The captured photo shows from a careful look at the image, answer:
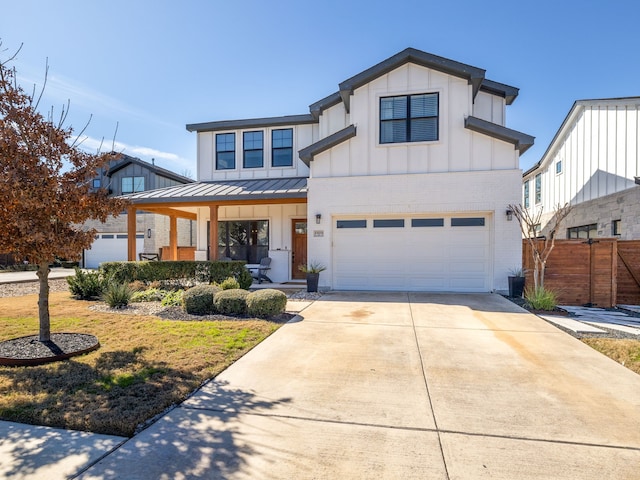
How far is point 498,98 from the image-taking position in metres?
11.9

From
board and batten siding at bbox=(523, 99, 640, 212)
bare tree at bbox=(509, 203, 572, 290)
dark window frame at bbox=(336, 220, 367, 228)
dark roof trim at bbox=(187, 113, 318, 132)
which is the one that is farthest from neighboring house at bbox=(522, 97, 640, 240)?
dark roof trim at bbox=(187, 113, 318, 132)

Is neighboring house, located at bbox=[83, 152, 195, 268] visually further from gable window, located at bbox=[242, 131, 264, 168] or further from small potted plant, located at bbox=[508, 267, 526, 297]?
small potted plant, located at bbox=[508, 267, 526, 297]

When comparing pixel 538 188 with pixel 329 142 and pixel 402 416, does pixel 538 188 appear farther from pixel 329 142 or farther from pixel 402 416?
pixel 402 416

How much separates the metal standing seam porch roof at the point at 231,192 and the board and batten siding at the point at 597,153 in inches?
Answer: 444

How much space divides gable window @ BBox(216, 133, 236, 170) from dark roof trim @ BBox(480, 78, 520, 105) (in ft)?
32.9

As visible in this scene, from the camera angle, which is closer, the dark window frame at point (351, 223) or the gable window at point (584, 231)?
the dark window frame at point (351, 223)

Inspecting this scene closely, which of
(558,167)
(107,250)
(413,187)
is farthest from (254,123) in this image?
(107,250)

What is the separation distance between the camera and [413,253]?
10906 mm

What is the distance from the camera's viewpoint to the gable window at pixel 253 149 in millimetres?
14406

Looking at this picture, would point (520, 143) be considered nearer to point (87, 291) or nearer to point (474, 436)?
point (474, 436)

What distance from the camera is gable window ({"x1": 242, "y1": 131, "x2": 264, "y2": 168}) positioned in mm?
14406

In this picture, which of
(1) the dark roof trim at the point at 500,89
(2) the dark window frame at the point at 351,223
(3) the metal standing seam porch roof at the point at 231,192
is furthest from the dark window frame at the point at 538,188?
(3) the metal standing seam porch roof at the point at 231,192

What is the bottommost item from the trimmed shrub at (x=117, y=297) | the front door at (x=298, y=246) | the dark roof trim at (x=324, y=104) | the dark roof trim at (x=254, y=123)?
the trimmed shrub at (x=117, y=297)

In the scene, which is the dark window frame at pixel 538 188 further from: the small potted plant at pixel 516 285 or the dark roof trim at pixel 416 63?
the small potted plant at pixel 516 285
